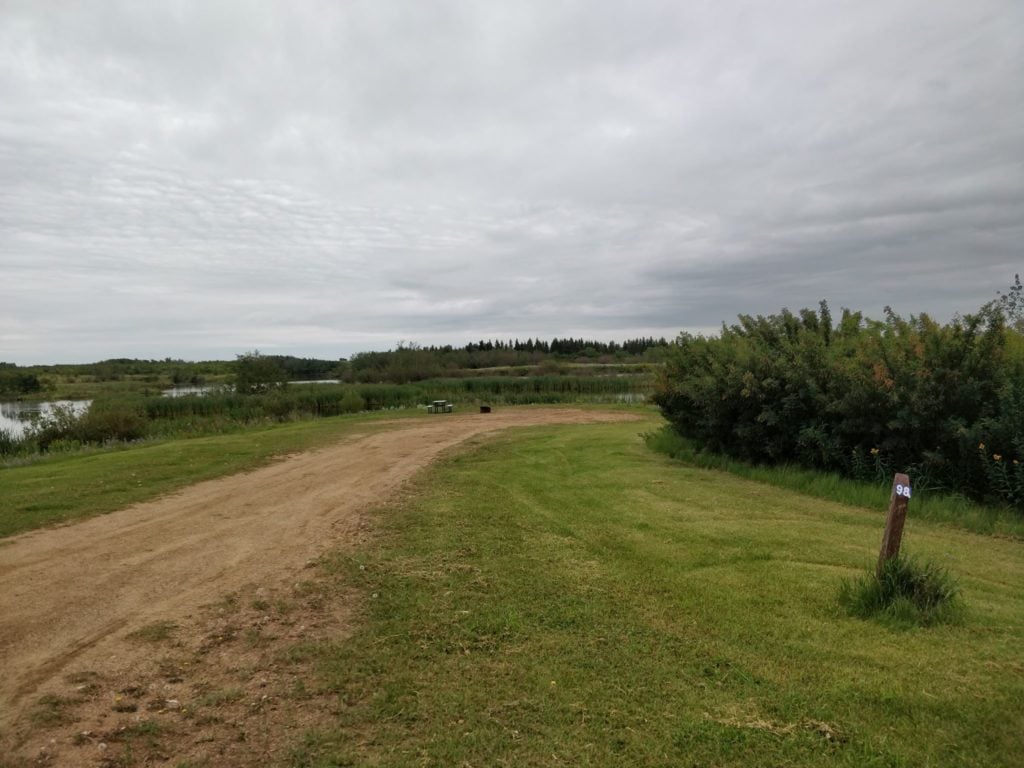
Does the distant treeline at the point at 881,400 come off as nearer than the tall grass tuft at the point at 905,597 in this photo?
No

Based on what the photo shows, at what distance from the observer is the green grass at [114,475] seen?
8.26 m

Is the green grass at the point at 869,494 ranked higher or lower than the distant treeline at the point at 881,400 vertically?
lower

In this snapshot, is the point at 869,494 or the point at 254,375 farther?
the point at 254,375

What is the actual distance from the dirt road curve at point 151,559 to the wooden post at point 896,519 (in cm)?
487

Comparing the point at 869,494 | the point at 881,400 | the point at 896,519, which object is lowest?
the point at 869,494

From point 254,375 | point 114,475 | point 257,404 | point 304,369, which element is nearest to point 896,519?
point 114,475

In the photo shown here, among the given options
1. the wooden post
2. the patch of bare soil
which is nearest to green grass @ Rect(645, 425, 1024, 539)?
the wooden post

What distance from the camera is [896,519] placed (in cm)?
462

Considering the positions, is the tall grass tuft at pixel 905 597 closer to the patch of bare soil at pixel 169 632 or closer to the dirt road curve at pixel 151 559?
the patch of bare soil at pixel 169 632

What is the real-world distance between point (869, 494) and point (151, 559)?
8.75m

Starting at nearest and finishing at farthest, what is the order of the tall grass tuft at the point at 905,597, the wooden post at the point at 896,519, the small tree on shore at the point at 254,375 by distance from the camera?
the tall grass tuft at the point at 905,597 → the wooden post at the point at 896,519 → the small tree on shore at the point at 254,375

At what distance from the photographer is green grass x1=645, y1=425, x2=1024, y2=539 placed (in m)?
7.47

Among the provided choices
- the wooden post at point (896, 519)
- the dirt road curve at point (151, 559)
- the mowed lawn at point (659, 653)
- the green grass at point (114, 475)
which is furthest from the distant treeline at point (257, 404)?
the wooden post at point (896, 519)

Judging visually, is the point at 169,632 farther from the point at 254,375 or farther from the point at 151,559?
the point at 254,375
